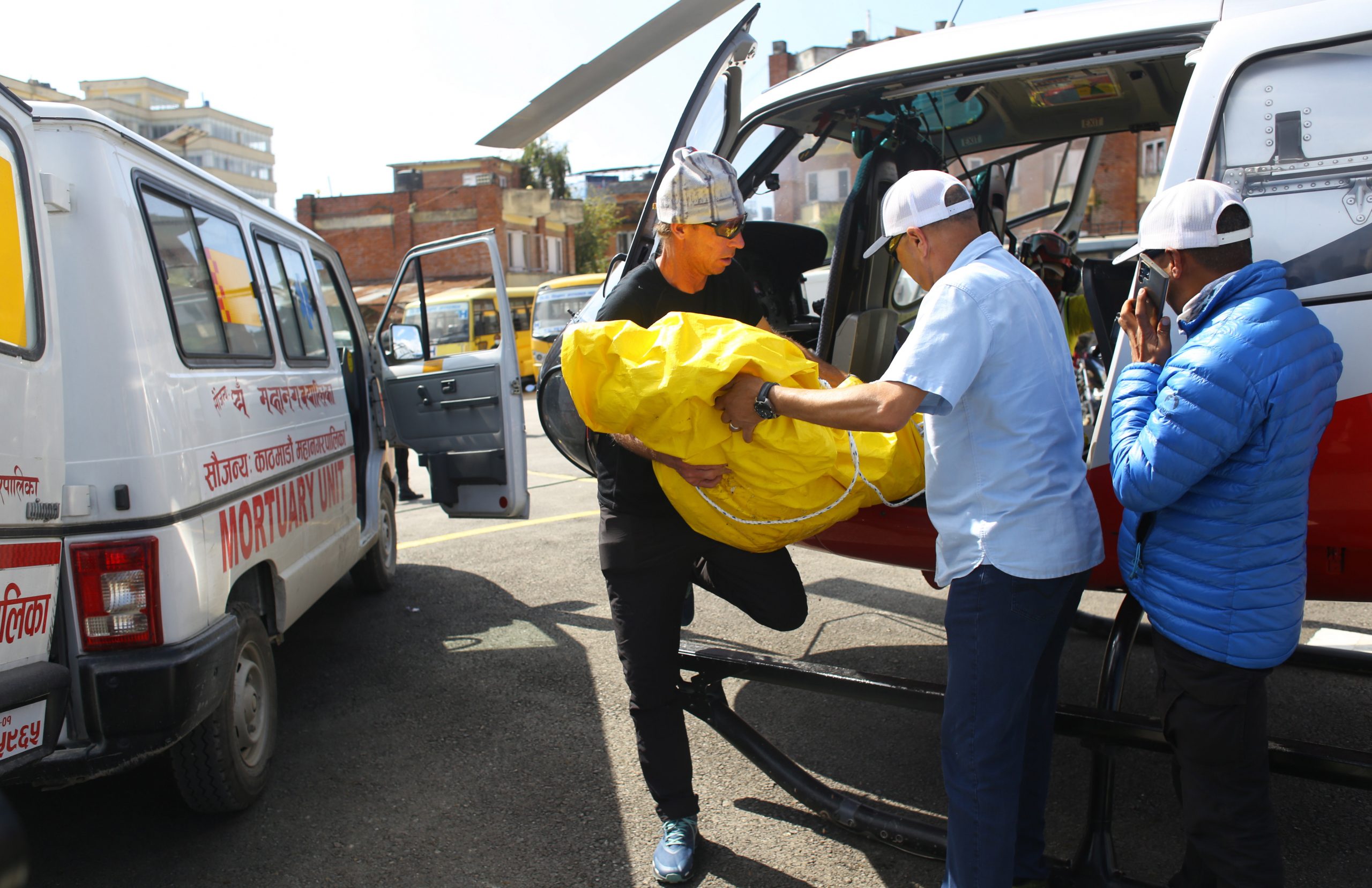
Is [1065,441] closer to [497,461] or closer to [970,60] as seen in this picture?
[970,60]

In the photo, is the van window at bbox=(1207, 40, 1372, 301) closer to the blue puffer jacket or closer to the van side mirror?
the blue puffer jacket

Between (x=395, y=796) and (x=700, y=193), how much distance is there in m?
2.38

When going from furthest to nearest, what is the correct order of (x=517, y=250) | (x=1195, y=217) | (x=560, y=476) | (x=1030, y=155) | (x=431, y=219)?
(x=517, y=250) → (x=431, y=219) → (x=560, y=476) → (x=1030, y=155) → (x=1195, y=217)

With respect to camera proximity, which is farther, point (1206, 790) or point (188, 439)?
point (188, 439)

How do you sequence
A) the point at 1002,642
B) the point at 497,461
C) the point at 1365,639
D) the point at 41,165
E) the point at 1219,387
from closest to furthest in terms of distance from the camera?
the point at 1219,387 < the point at 1002,642 < the point at 41,165 < the point at 1365,639 < the point at 497,461

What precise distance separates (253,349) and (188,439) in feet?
3.07

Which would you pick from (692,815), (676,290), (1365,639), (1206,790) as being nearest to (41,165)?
(676,290)

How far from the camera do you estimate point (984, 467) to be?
220 centimetres

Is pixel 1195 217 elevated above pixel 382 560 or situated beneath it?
elevated above

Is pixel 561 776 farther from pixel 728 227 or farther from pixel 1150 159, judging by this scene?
pixel 1150 159

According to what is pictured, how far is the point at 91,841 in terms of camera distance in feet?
10.3

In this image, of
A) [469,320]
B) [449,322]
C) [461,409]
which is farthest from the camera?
[449,322]

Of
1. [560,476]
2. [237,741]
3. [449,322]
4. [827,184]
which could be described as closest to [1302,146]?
[827,184]

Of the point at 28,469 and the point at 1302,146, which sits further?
the point at 1302,146
